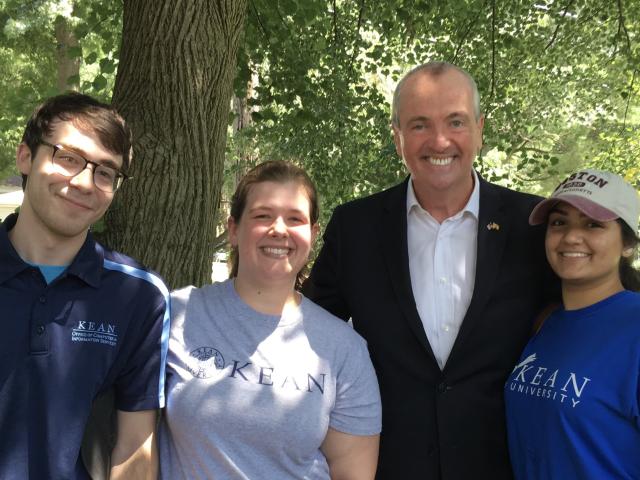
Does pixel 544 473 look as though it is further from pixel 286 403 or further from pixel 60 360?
pixel 60 360

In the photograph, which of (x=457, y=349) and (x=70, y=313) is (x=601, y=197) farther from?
(x=70, y=313)

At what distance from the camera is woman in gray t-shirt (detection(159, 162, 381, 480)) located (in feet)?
6.30

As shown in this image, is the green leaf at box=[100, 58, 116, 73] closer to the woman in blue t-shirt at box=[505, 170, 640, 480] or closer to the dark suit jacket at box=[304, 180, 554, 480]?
the dark suit jacket at box=[304, 180, 554, 480]

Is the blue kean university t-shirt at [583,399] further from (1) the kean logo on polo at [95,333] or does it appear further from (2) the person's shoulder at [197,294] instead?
(1) the kean logo on polo at [95,333]

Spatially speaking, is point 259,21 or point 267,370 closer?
point 267,370

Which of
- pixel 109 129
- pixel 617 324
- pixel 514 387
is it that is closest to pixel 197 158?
pixel 109 129

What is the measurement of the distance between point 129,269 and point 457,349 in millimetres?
1196

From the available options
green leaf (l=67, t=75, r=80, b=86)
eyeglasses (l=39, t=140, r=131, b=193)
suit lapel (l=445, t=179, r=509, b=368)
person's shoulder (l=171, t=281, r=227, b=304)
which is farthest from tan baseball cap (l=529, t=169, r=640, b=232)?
green leaf (l=67, t=75, r=80, b=86)

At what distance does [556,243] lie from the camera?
7.55 feet

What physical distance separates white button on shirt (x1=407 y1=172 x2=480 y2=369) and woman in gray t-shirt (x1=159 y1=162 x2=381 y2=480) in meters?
0.43

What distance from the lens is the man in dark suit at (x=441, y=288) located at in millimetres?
2418

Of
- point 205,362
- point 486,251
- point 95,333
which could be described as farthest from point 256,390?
point 486,251

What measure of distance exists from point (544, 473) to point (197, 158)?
7.37 feet

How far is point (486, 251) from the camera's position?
2.51m
